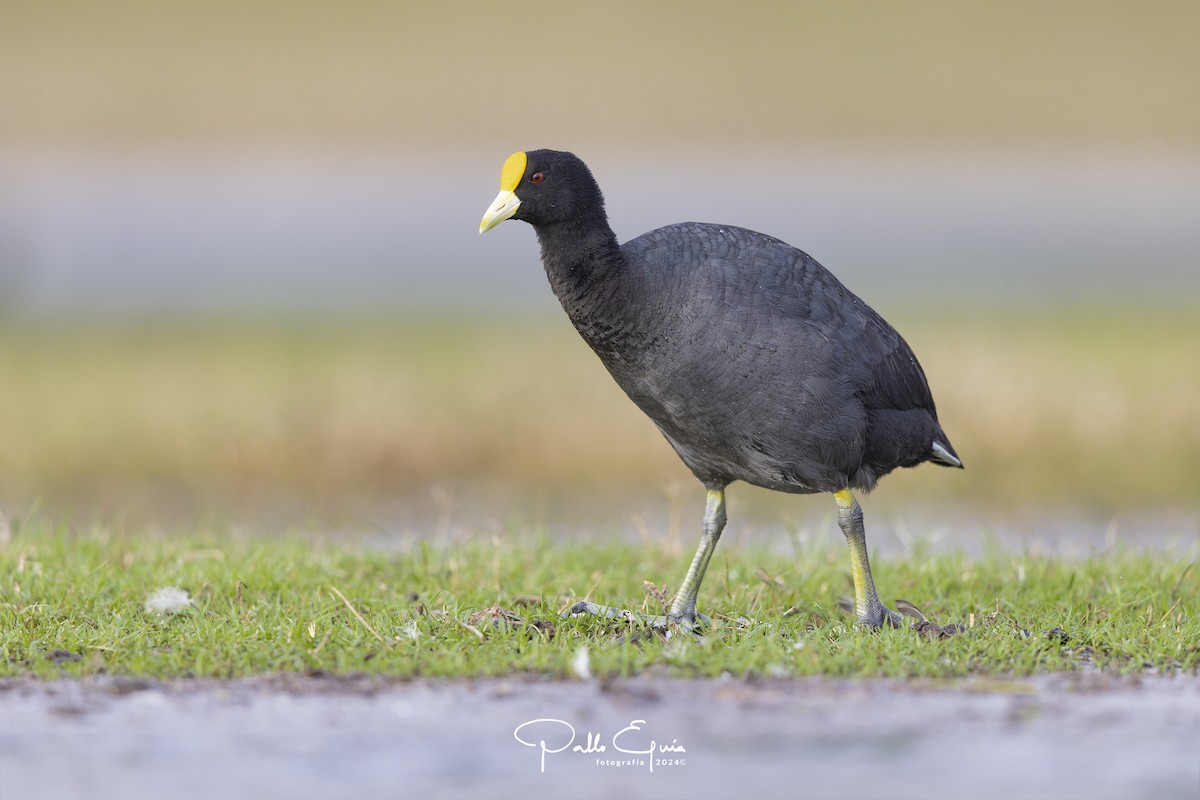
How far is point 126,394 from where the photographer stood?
976 centimetres

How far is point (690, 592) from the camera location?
5320 mm

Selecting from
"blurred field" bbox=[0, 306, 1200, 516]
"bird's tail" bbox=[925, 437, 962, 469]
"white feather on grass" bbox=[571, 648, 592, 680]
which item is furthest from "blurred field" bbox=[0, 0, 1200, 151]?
"white feather on grass" bbox=[571, 648, 592, 680]

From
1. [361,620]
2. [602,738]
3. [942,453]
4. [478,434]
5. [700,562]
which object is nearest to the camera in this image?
[602,738]

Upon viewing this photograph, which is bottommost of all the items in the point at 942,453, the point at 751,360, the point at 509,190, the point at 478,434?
the point at 478,434

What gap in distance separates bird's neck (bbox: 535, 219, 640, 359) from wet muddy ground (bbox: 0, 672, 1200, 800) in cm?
115

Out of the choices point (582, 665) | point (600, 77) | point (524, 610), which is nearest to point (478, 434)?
point (524, 610)

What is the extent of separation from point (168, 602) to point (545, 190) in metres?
1.84

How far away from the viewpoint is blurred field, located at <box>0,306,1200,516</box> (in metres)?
8.99

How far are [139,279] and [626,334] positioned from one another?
1040cm

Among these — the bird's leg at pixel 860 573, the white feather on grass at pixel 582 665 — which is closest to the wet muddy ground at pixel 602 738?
the white feather on grass at pixel 582 665

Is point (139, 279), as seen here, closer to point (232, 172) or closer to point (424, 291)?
point (424, 291)

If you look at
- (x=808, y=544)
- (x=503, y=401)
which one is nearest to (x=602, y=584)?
(x=808, y=544)

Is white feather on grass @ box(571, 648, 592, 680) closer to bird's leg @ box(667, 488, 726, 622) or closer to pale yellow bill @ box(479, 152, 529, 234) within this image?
bird's leg @ box(667, 488, 726, 622)

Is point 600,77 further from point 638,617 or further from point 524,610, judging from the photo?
point 638,617
